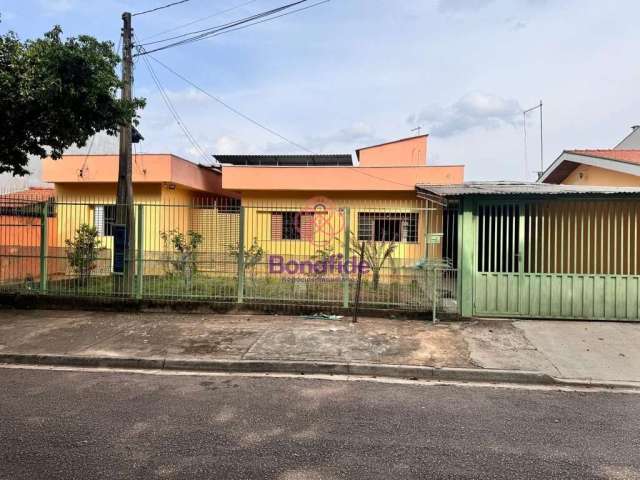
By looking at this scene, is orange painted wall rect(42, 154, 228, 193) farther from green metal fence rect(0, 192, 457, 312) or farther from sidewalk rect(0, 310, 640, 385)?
sidewalk rect(0, 310, 640, 385)

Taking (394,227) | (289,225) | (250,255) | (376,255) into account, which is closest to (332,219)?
(289,225)

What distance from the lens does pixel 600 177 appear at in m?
12.9

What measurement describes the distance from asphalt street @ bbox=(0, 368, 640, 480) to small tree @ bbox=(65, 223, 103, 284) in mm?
4290

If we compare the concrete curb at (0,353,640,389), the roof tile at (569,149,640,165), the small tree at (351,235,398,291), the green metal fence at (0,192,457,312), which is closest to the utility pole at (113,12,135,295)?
the green metal fence at (0,192,457,312)

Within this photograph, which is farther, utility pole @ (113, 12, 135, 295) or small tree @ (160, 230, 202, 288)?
utility pole @ (113, 12, 135, 295)

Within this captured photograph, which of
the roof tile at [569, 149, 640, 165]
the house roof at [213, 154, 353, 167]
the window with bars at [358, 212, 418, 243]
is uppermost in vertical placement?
the house roof at [213, 154, 353, 167]

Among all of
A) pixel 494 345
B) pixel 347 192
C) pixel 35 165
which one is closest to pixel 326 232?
pixel 347 192

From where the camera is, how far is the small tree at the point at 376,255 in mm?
9070

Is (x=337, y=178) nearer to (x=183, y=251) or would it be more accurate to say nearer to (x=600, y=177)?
(x=183, y=251)

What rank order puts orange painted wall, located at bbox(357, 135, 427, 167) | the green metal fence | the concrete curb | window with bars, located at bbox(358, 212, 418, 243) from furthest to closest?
orange painted wall, located at bbox(357, 135, 427, 167) < window with bars, located at bbox(358, 212, 418, 243) < the green metal fence < the concrete curb

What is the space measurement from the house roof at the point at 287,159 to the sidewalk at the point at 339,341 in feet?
38.7

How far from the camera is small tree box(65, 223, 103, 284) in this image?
9.73 meters

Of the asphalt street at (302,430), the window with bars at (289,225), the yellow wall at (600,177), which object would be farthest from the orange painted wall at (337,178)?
the asphalt street at (302,430)

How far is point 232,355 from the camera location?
6441mm
